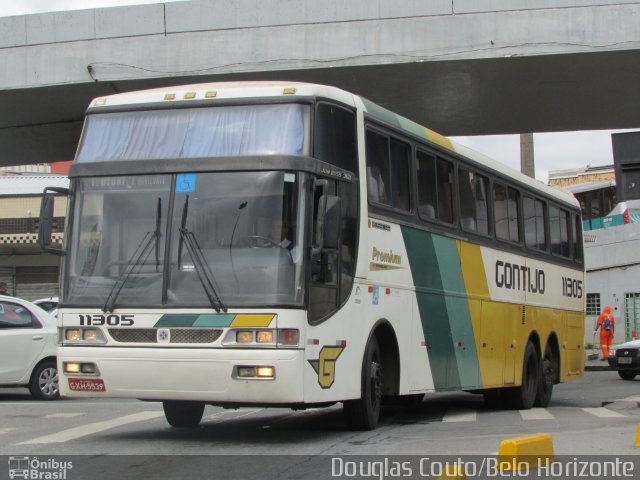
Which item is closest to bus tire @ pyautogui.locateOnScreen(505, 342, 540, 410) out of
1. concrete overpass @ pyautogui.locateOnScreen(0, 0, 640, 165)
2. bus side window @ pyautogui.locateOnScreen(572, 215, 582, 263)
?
bus side window @ pyautogui.locateOnScreen(572, 215, 582, 263)

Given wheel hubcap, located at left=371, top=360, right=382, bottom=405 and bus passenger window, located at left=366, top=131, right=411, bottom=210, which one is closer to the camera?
wheel hubcap, located at left=371, top=360, right=382, bottom=405

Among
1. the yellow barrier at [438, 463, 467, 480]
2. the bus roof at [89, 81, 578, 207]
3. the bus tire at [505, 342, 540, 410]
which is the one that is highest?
the bus roof at [89, 81, 578, 207]

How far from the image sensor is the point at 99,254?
924 cm

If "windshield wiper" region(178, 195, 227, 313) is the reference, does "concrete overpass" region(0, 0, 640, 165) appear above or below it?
above

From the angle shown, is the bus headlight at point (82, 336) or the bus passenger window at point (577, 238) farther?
the bus passenger window at point (577, 238)

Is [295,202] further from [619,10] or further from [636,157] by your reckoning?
[619,10]

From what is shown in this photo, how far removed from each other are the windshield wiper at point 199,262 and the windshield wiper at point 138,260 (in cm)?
24

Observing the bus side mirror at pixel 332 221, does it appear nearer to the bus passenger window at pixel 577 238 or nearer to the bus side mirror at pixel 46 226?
the bus side mirror at pixel 46 226

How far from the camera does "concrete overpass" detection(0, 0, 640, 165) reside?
16.8 m

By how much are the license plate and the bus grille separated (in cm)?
43

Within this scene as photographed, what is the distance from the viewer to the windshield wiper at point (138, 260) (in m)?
9.05

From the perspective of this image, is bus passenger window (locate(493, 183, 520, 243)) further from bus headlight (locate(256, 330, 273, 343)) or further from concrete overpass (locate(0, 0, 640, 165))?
bus headlight (locate(256, 330, 273, 343))

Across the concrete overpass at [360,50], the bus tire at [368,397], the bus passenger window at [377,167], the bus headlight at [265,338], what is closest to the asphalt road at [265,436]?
the bus tire at [368,397]

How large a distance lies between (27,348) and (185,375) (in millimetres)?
7451
